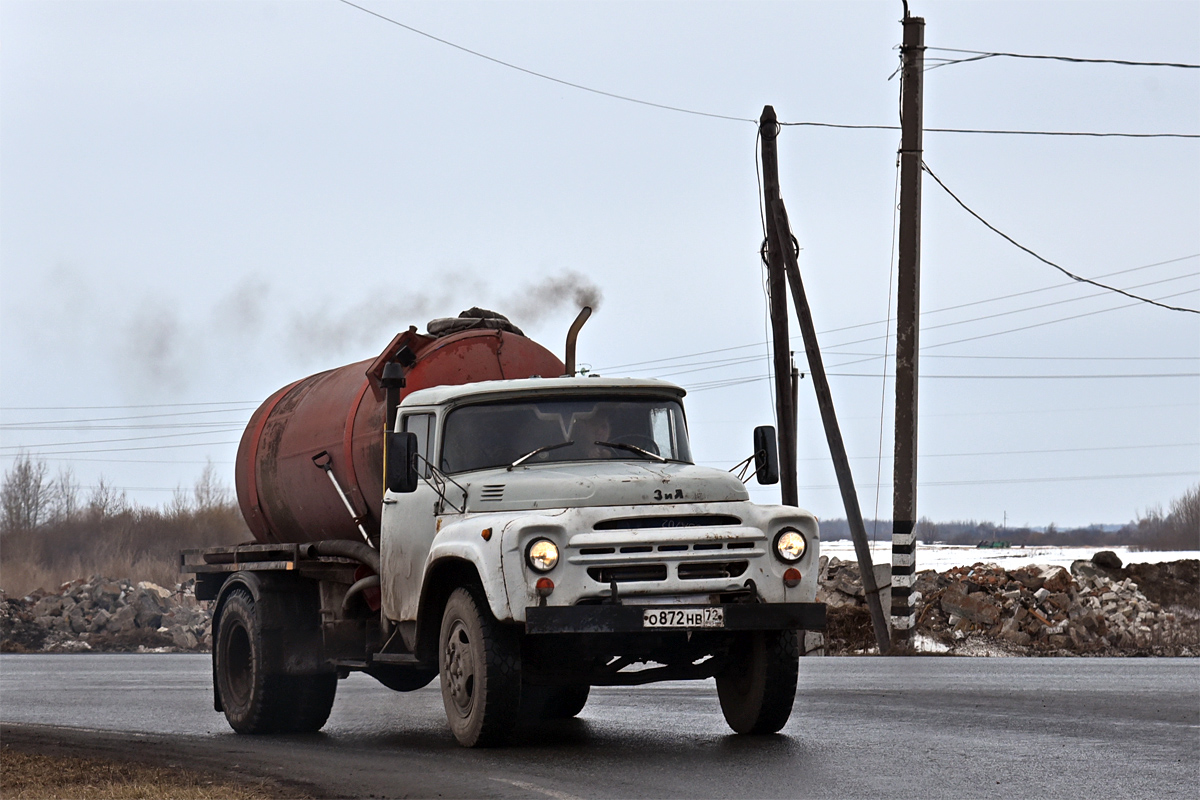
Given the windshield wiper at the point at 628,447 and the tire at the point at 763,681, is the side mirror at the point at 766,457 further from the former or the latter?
the tire at the point at 763,681

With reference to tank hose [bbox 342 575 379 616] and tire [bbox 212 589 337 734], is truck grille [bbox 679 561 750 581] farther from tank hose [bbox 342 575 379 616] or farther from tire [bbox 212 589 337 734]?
tire [bbox 212 589 337 734]

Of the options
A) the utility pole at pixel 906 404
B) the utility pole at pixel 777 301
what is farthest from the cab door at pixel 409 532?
the utility pole at pixel 777 301

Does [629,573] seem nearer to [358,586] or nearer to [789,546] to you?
[789,546]

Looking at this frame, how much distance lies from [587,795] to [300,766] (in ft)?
8.47

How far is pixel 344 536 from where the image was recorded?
41.3 ft

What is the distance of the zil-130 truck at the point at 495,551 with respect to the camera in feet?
31.9

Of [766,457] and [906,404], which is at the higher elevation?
[906,404]

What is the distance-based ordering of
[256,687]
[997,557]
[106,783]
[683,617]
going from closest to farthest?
[106,783] → [683,617] → [256,687] → [997,557]

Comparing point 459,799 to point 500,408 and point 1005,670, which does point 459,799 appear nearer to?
point 500,408

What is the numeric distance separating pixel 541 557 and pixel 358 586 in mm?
2596

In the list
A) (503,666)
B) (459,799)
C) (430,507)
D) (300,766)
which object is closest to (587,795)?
(459,799)

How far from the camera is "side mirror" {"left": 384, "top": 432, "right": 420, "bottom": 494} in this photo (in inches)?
416

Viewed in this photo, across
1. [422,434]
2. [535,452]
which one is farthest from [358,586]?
[535,452]

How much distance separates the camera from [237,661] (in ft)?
43.1
